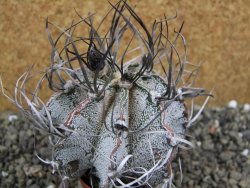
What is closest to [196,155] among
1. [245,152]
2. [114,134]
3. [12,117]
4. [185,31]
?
[245,152]

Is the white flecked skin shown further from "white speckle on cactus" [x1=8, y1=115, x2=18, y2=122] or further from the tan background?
"white speckle on cactus" [x1=8, y1=115, x2=18, y2=122]

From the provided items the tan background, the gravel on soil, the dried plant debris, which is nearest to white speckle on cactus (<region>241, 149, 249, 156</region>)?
the gravel on soil

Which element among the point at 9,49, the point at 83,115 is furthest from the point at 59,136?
the point at 9,49

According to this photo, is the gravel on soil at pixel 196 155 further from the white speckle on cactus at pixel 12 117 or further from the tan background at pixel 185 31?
the tan background at pixel 185 31

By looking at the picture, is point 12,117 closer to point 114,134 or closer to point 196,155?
point 196,155

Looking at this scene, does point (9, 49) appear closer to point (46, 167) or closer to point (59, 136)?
point (46, 167)
